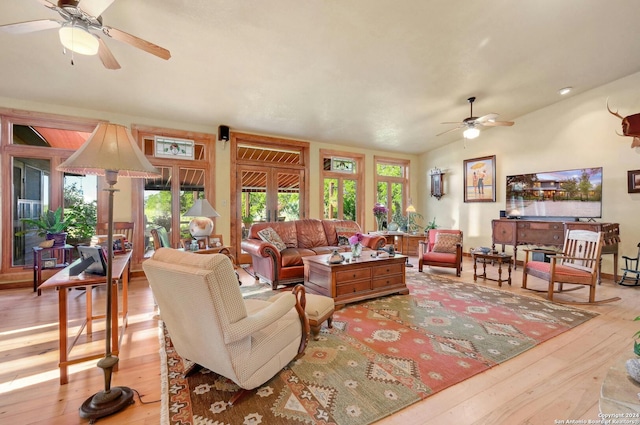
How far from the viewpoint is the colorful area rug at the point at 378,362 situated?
1.68m

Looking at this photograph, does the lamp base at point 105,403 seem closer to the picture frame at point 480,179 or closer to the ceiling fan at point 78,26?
the ceiling fan at point 78,26

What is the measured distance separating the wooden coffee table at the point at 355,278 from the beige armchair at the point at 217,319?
1.52 m

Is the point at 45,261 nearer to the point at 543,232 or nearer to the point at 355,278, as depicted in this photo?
the point at 355,278

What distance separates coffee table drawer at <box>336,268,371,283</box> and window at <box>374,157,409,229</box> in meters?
4.40

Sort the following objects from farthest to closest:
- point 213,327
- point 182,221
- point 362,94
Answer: point 182,221
point 362,94
point 213,327

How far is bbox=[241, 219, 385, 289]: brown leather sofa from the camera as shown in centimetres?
420

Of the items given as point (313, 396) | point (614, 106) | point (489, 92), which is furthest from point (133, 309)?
point (614, 106)

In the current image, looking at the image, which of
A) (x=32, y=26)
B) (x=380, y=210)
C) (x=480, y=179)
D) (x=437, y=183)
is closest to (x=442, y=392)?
(x=32, y=26)

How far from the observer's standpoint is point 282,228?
509 centimetres

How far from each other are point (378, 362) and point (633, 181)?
5639 mm

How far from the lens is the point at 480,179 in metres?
6.88

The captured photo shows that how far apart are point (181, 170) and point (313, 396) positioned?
493cm

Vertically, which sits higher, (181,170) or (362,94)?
(362,94)

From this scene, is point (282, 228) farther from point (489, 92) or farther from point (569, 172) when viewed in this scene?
point (569, 172)
